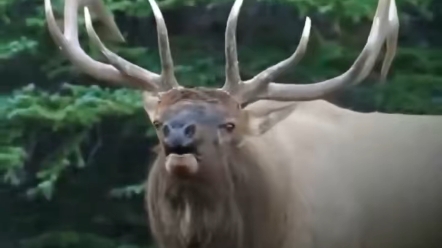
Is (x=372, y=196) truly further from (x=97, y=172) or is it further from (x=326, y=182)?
(x=97, y=172)

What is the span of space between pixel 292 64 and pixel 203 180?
20.6 inches

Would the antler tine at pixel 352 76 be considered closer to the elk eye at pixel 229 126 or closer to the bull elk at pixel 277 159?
the bull elk at pixel 277 159

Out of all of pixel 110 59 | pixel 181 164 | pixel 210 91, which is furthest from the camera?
pixel 110 59

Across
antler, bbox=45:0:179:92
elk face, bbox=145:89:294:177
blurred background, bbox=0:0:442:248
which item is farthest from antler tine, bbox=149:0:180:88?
blurred background, bbox=0:0:442:248

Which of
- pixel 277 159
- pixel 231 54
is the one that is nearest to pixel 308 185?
pixel 277 159

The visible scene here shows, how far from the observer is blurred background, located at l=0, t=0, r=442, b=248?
4.88 m

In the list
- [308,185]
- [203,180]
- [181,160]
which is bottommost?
[308,185]

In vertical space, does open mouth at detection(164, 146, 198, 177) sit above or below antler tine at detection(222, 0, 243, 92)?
below

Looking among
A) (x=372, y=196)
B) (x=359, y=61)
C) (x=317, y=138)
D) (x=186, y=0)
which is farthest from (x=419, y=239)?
(x=186, y=0)

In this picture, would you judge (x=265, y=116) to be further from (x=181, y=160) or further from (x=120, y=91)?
(x=120, y=91)

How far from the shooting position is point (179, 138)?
11.9 ft

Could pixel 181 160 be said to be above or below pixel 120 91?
above

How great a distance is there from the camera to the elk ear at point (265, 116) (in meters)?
4.01

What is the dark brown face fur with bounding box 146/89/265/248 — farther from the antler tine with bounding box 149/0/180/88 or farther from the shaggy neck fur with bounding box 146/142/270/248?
the antler tine with bounding box 149/0/180/88
